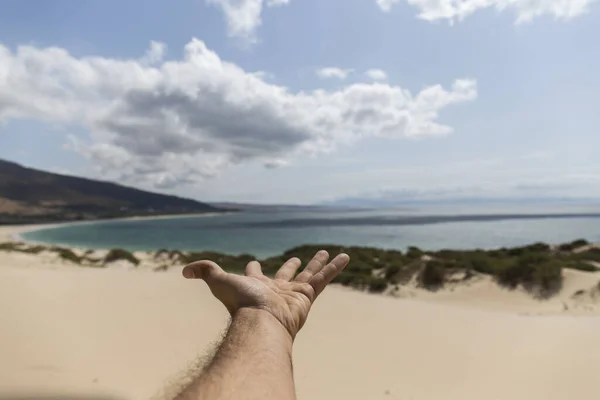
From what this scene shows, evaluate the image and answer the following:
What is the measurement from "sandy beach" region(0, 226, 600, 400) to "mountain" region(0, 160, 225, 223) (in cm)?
9945

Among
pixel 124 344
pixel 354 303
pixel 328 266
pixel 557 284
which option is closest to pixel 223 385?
pixel 328 266

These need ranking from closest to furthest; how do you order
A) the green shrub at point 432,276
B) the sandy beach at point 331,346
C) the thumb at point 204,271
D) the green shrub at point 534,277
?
the thumb at point 204,271
the sandy beach at point 331,346
the green shrub at point 534,277
the green shrub at point 432,276

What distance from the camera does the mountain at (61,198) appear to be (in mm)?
102250

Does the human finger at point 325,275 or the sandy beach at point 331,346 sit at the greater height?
the human finger at point 325,275

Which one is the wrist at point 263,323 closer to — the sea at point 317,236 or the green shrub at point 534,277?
the green shrub at point 534,277

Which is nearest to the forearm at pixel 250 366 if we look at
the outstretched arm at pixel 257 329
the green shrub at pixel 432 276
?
the outstretched arm at pixel 257 329

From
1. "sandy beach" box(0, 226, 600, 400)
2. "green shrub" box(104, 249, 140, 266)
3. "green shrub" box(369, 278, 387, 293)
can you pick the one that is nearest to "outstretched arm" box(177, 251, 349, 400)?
"sandy beach" box(0, 226, 600, 400)

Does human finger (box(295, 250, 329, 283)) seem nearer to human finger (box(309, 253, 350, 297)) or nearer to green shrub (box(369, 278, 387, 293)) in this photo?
human finger (box(309, 253, 350, 297))

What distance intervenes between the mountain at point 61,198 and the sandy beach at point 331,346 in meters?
99.4

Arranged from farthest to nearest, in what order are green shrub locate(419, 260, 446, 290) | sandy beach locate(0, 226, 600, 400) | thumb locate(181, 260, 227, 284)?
green shrub locate(419, 260, 446, 290) → sandy beach locate(0, 226, 600, 400) → thumb locate(181, 260, 227, 284)

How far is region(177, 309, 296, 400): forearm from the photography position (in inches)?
43.2

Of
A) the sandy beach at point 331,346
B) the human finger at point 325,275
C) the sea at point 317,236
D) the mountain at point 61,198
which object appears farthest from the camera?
the mountain at point 61,198

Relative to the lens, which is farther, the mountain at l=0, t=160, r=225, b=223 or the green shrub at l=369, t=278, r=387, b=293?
the mountain at l=0, t=160, r=225, b=223

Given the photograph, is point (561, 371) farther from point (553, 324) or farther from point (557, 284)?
point (557, 284)
